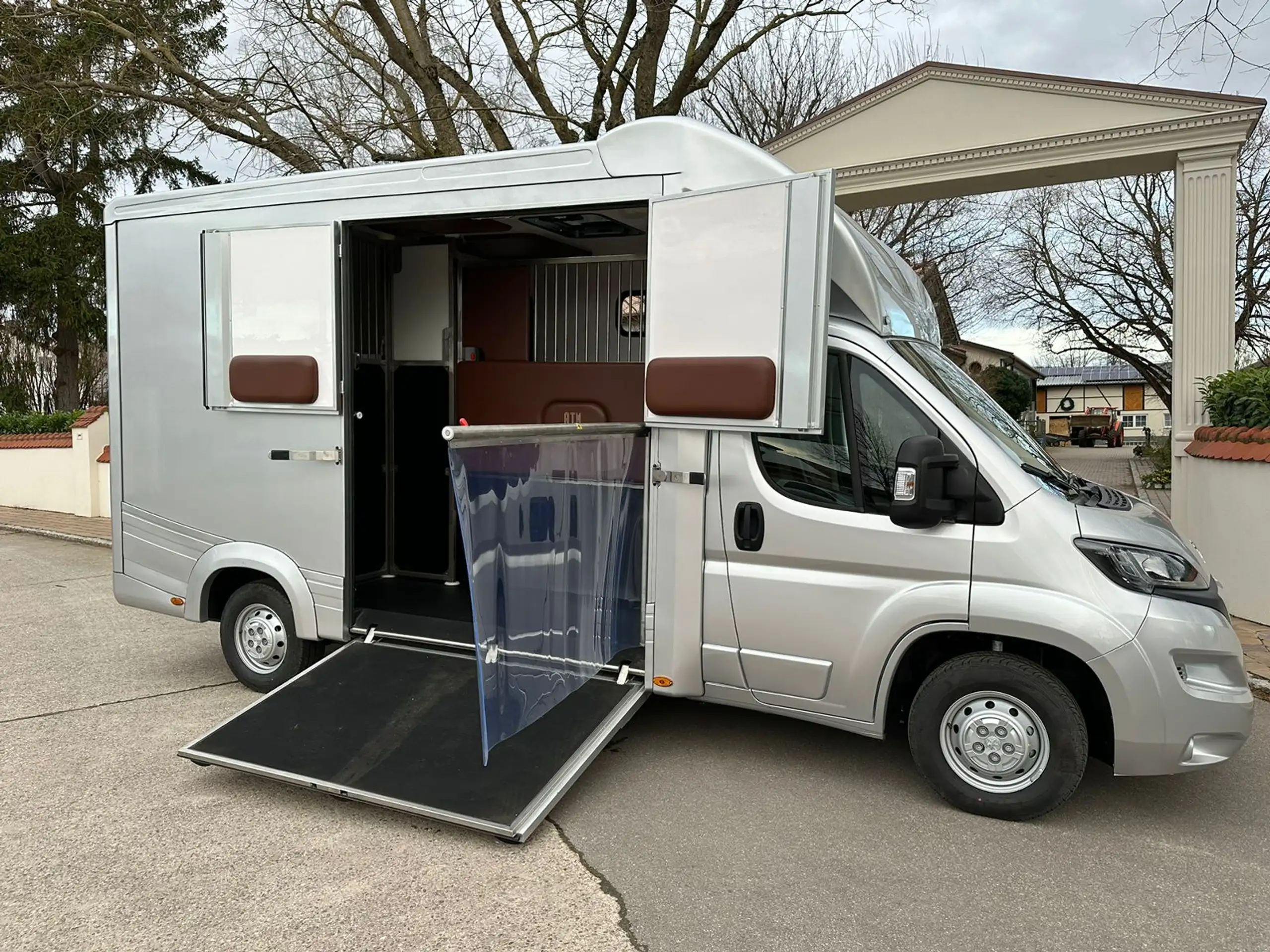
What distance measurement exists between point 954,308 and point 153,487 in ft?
81.2

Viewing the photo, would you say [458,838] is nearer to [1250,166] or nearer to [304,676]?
[304,676]

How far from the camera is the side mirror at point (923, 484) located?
3.73 m

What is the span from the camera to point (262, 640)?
552cm

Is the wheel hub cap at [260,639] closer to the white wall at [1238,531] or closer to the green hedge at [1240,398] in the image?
the white wall at [1238,531]

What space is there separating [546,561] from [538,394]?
2.64 metres

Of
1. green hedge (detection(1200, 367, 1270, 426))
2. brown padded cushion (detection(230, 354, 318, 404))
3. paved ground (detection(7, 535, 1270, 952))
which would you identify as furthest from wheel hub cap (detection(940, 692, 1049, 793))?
green hedge (detection(1200, 367, 1270, 426))

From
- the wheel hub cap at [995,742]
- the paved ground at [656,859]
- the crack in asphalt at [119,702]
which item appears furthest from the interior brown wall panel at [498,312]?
the wheel hub cap at [995,742]

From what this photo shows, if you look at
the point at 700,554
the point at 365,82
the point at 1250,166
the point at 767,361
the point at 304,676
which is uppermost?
the point at 1250,166

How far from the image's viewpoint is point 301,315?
5.12 meters

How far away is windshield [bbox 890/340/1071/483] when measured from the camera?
4.08 meters

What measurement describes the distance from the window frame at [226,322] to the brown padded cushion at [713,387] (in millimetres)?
1851

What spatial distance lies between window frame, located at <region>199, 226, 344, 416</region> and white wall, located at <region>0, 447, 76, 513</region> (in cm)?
1044

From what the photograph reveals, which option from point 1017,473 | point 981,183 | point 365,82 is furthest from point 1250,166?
point 1017,473

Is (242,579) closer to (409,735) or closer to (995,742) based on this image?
(409,735)
